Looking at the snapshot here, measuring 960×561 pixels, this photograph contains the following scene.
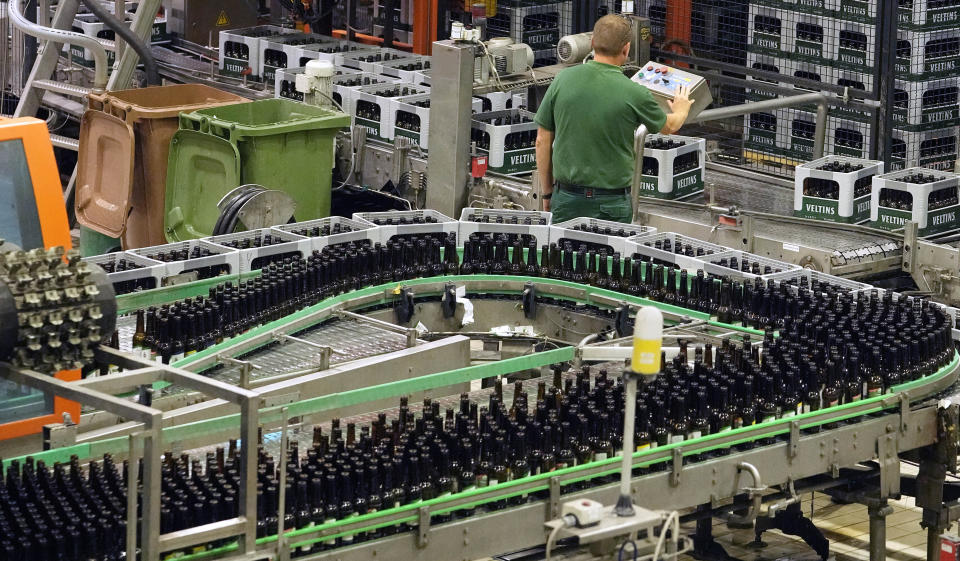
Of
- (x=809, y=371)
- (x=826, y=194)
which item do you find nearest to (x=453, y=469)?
(x=809, y=371)

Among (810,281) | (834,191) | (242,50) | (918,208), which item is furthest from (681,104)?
(242,50)

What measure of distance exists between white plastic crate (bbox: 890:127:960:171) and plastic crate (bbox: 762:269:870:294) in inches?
130

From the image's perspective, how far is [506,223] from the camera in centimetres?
828

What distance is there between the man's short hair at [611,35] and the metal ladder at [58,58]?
12.9ft

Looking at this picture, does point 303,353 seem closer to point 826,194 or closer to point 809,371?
point 809,371

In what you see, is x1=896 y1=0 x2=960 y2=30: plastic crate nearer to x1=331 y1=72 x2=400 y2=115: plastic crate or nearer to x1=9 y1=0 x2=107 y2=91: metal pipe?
x1=331 y1=72 x2=400 y2=115: plastic crate

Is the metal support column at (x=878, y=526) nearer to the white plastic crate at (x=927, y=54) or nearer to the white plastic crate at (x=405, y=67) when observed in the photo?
the white plastic crate at (x=927, y=54)

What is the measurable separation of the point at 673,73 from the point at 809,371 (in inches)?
119

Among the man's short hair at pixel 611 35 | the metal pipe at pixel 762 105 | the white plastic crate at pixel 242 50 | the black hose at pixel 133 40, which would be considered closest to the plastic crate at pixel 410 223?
the man's short hair at pixel 611 35

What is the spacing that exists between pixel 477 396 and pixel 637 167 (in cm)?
254

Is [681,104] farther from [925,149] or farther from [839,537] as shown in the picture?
[925,149]

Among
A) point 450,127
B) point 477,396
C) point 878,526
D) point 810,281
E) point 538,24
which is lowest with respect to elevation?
point 878,526

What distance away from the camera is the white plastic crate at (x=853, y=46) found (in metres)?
10.8

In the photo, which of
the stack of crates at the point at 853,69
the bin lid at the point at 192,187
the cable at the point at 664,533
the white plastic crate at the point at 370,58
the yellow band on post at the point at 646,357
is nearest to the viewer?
the yellow band on post at the point at 646,357
